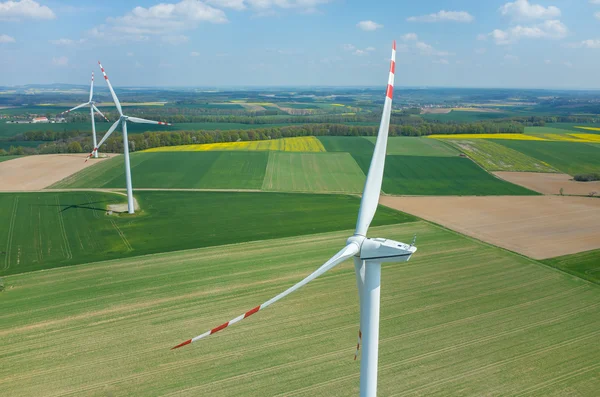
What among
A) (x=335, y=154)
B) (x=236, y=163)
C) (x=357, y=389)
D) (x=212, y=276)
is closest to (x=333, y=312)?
(x=357, y=389)

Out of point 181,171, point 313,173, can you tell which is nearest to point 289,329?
point 313,173

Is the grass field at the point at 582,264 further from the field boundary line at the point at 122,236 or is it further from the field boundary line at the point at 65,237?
the field boundary line at the point at 65,237

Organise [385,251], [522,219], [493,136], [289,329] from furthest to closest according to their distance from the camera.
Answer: [493,136] → [522,219] → [289,329] → [385,251]

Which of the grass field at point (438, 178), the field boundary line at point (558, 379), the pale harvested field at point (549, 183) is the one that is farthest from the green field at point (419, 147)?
the field boundary line at point (558, 379)

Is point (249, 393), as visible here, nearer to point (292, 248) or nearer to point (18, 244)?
point (292, 248)

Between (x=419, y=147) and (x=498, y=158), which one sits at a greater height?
(x=419, y=147)

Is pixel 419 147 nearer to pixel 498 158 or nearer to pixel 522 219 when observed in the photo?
pixel 498 158
